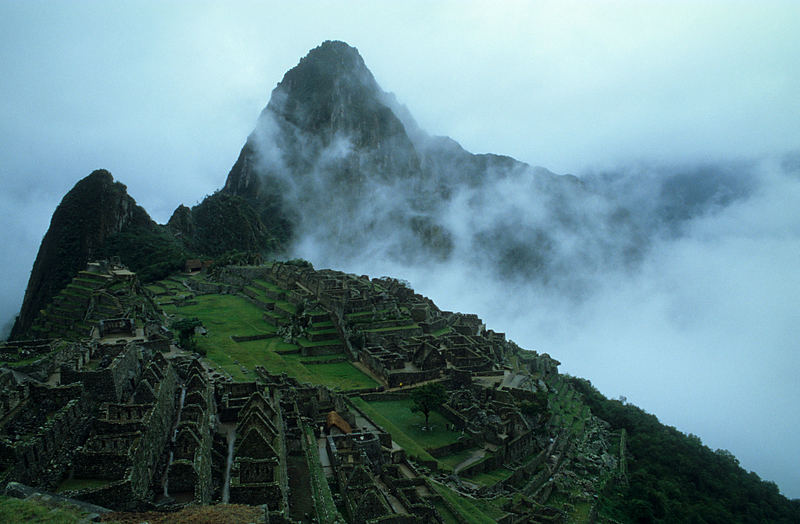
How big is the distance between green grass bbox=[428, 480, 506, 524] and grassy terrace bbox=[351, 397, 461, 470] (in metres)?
2.87

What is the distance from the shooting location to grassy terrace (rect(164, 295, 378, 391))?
106ft

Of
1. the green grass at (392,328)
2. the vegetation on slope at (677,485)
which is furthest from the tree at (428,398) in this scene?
the green grass at (392,328)

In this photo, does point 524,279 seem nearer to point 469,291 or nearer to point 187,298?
point 469,291

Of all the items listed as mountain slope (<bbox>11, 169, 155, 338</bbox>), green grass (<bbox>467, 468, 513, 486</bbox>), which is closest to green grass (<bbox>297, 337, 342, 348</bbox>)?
green grass (<bbox>467, 468, 513, 486</bbox>)

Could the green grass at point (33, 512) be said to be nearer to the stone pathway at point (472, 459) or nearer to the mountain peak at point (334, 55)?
the stone pathway at point (472, 459)

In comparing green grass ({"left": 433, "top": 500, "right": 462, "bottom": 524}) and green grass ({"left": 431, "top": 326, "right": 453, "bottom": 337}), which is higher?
green grass ({"left": 431, "top": 326, "right": 453, "bottom": 337})

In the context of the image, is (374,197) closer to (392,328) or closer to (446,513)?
(392,328)

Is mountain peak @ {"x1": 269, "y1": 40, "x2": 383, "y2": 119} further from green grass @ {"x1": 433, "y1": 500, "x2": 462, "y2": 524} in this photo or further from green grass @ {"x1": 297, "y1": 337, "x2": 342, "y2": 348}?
green grass @ {"x1": 433, "y1": 500, "x2": 462, "y2": 524}

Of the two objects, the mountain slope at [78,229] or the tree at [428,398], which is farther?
the mountain slope at [78,229]

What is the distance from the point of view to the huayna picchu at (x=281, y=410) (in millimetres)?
12047

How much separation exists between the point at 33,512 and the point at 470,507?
17.8 meters

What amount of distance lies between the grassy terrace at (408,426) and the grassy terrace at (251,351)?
2.61 meters

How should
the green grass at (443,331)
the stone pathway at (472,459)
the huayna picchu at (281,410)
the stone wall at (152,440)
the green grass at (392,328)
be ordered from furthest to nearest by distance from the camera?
the green grass at (443,331), the green grass at (392,328), the stone pathway at (472,459), the huayna picchu at (281,410), the stone wall at (152,440)

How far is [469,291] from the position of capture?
152750 mm
